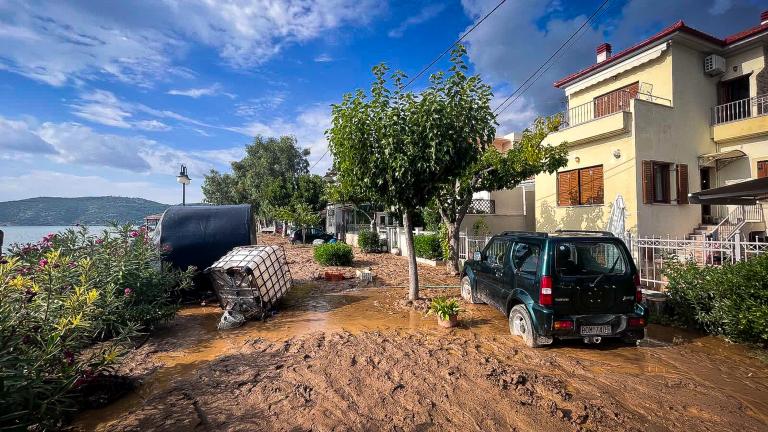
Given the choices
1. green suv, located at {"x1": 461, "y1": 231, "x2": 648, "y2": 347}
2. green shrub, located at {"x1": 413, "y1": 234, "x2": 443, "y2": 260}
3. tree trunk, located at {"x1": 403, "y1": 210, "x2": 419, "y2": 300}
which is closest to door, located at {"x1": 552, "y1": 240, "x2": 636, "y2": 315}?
green suv, located at {"x1": 461, "y1": 231, "x2": 648, "y2": 347}

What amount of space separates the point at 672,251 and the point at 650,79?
794 cm

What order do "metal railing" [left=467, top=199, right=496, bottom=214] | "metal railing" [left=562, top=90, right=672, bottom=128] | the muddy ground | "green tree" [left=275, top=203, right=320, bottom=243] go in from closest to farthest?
the muddy ground < "metal railing" [left=562, top=90, right=672, bottom=128] < "metal railing" [left=467, top=199, right=496, bottom=214] < "green tree" [left=275, top=203, right=320, bottom=243]

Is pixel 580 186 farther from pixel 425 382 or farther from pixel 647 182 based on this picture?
pixel 425 382

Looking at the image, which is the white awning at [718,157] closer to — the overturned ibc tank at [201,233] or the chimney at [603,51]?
the chimney at [603,51]

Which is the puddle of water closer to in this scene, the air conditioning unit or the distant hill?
the air conditioning unit

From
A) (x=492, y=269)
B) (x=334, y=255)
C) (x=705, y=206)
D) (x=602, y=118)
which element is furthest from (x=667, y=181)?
(x=334, y=255)

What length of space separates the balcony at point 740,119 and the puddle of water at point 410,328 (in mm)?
11052

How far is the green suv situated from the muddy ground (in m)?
0.36

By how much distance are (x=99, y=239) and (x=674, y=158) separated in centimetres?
1682

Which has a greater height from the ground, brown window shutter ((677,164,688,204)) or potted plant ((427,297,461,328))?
brown window shutter ((677,164,688,204))

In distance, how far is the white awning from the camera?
12568mm

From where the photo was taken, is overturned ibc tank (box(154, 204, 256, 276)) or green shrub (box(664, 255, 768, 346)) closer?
green shrub (box(664, 255, 768, 346))

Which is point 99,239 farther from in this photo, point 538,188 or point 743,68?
point 743,68

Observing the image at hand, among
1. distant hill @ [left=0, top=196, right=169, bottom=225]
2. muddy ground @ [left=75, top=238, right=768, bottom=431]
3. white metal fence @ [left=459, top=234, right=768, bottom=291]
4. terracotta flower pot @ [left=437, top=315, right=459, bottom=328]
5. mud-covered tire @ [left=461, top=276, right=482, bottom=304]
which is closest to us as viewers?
muddy ground @ [left=75, top=238, right=768, bottom=431]
